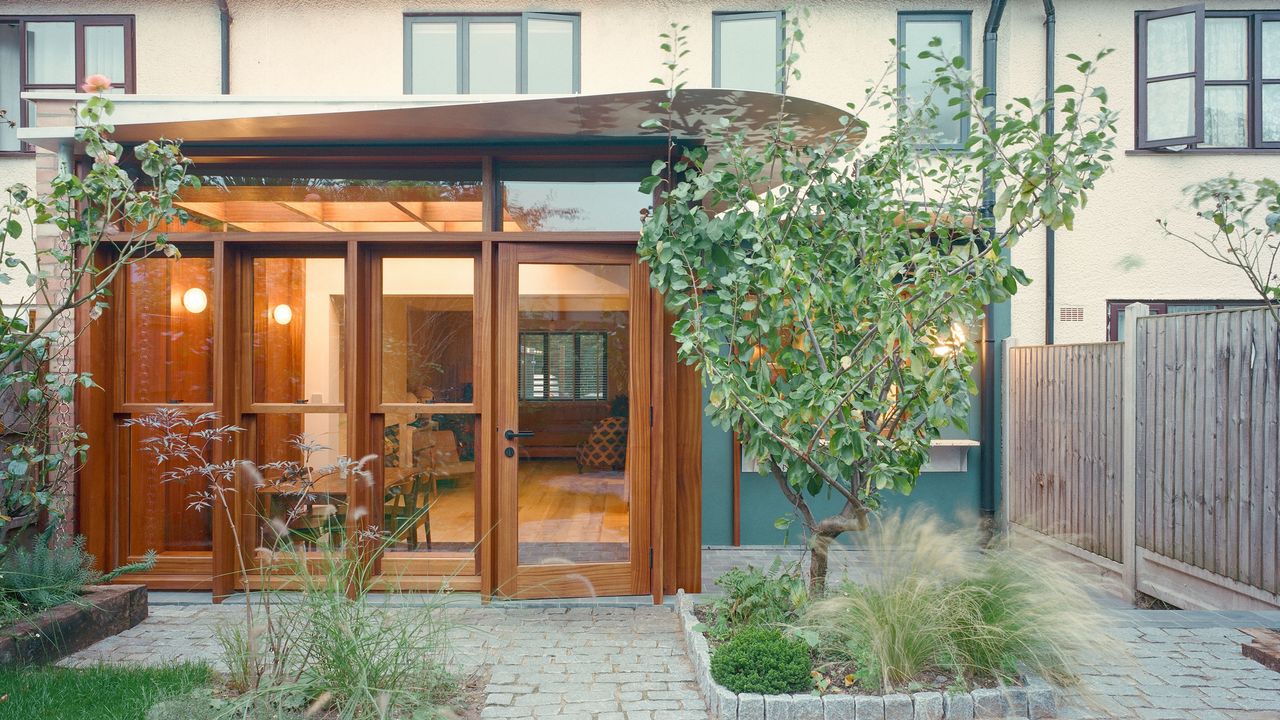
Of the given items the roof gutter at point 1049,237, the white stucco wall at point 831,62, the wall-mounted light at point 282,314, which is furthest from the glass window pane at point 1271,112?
the wall-mounted light at point 282,314

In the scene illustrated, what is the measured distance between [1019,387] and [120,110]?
295 inches

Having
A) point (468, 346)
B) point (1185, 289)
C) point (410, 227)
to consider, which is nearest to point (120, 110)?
point (410, 227)

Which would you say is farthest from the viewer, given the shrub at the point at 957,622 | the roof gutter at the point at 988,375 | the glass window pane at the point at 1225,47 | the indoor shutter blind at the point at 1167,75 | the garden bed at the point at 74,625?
the glass window pane at the point at 1225,47

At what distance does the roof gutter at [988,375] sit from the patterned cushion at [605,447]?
405 cm

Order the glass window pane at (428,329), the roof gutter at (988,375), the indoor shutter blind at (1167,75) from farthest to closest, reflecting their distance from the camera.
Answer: the roof gutter at (988,375), the indoor shutter blind at (1167,75), the glass window pane at (428,329)

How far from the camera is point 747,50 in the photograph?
271 inches

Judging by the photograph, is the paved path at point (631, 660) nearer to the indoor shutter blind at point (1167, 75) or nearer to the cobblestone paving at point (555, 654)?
the cobblestone paving at point (555, 654)

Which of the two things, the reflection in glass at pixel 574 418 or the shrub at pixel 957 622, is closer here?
the shrub at pixel 957 622

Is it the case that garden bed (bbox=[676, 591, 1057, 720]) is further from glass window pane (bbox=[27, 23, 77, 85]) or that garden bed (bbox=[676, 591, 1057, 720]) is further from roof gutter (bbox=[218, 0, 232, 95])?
glass window pane (bbox=[27, 23, 77, 85])

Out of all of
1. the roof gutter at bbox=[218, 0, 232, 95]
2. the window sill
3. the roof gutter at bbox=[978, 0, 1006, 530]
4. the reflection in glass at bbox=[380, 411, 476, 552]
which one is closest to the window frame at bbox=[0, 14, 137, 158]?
the roof gutter at bbox=[218, 0, 232, 95]

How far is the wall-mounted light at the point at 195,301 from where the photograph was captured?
5023mm

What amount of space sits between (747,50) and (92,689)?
22.9 ft

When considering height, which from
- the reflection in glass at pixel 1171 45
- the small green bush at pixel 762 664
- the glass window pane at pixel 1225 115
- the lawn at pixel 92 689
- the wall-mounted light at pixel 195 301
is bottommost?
the lawn at pixel 92 689

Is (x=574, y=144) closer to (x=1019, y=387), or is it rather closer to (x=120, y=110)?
(x=120, y=110)
